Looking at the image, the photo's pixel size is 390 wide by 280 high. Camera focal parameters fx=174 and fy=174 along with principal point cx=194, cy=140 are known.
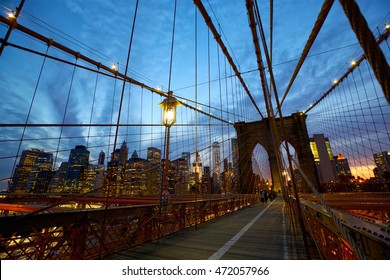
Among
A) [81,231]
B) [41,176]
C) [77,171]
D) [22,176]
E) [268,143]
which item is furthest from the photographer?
[77,171]

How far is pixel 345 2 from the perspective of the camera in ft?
2.80

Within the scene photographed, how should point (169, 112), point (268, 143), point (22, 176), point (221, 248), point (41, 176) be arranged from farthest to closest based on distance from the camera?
point (41, 176)
point (268, 143)
point (22, 176)
point (169, 112)
point (221, 248)

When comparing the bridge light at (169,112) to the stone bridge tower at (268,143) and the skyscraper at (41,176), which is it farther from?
the stone bridge tower at (268,143)

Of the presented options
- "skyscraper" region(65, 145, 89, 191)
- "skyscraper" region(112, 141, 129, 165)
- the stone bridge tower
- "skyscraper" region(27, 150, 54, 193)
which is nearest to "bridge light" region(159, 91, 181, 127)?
"skyscraper" region(112, 141, 129, 165)

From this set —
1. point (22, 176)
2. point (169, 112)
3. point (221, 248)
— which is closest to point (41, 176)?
point (22, 176)

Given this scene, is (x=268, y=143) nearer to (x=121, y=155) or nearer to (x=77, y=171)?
(x=121, y=155)

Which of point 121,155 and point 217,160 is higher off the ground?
point 121,155

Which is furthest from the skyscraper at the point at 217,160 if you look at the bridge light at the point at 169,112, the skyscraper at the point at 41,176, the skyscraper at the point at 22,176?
the skyscraper at the point at 41,176

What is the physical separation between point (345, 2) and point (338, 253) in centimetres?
255

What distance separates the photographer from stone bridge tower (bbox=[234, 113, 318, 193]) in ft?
68.6

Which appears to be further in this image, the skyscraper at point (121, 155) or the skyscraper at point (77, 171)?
the skyscraper at point (77, 171)

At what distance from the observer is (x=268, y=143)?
24219 millimetres

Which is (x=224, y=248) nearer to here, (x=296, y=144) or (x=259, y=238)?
(x=259, y=238)

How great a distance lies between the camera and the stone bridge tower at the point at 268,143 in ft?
68.6
